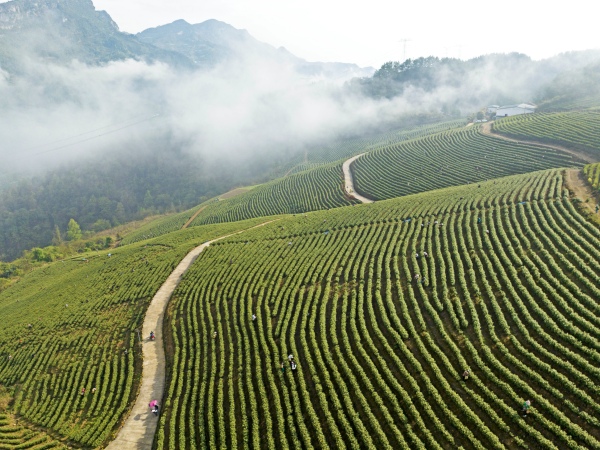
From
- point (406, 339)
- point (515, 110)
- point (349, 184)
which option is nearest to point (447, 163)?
point (349, 184)

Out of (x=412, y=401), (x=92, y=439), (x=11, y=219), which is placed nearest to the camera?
(x=412, y=401)

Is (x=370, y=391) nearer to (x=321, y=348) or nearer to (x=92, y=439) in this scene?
(x=321, y=348)

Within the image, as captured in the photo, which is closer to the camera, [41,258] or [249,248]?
[249,248]

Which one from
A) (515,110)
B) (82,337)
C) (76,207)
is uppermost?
(515,110)

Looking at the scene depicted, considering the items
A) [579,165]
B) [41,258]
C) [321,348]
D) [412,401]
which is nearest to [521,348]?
[412,401]

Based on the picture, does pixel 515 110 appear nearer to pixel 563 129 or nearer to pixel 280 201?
pixel 563 129

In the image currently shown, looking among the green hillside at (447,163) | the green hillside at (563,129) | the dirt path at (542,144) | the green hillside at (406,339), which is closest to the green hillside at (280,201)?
the green hillside at (447,163)
